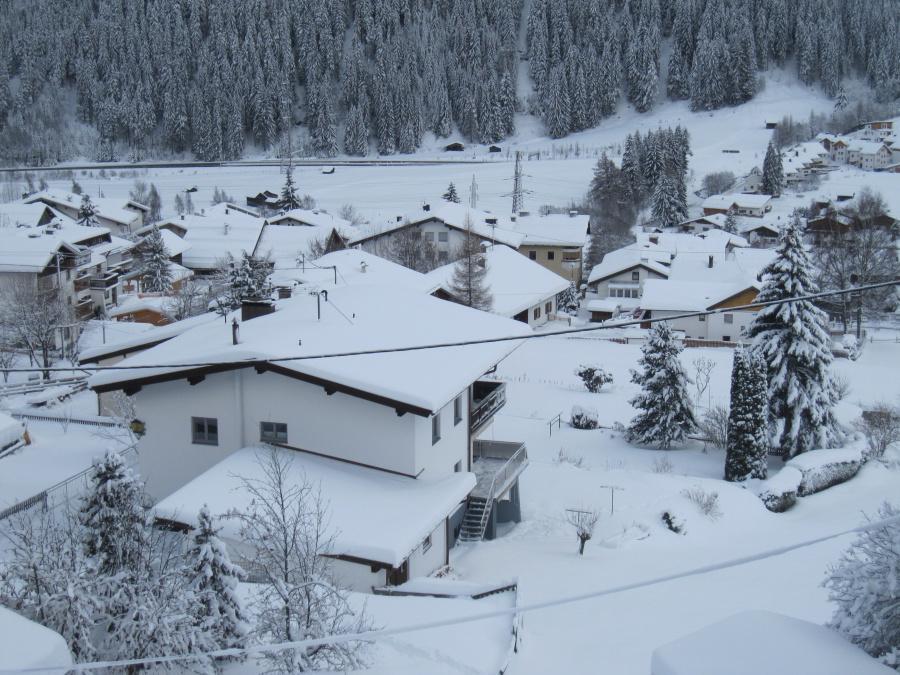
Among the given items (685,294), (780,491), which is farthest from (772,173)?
(780,491)

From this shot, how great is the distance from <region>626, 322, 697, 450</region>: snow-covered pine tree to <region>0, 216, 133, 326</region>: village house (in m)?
31.5

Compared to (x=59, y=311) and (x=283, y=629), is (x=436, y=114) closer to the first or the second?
(x=59, y=311)

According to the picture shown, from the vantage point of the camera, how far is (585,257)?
77250 mm

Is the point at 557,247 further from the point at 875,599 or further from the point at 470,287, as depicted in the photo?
the point at 875,599

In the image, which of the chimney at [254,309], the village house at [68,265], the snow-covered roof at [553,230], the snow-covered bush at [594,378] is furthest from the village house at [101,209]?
the chimney at [254,309]

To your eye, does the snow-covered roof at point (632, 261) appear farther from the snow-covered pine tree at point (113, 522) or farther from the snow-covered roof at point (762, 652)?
the snow-covered roof at point (762, 652)

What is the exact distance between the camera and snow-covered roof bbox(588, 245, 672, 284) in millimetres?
63875

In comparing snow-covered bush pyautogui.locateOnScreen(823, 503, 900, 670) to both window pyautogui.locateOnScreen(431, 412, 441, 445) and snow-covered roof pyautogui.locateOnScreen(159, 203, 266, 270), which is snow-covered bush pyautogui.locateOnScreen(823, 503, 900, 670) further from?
snow-covered roof pyautogui.locateOnScreen(159, 203, 266, 270)

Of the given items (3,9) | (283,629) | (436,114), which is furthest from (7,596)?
(3,9)

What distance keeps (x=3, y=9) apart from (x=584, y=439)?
20131 cm

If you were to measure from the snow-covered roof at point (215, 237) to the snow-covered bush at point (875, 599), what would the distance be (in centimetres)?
5958

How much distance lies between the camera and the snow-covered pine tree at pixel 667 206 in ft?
301

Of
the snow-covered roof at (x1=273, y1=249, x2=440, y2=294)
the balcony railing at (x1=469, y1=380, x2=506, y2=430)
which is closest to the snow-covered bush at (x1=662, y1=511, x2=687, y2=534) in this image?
the balcony railing at (x1=469, y1=380, x2=506, y2=430)

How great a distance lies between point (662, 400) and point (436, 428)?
13.8 meters
